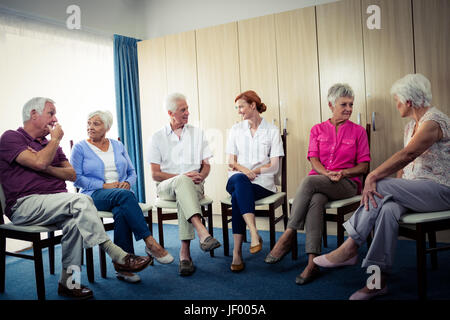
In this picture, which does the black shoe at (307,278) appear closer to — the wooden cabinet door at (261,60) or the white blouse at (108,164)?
the white blouse at (108,164)

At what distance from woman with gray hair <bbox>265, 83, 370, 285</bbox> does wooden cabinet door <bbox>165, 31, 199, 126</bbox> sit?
A: 1523 mm

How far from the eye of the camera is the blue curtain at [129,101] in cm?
426

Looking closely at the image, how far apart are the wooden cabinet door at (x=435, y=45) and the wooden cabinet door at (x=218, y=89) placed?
5.18 feet

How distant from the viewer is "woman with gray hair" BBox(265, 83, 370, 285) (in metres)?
2.33

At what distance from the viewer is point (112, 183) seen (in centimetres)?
266

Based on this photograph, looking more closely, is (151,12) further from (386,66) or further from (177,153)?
(386,66)

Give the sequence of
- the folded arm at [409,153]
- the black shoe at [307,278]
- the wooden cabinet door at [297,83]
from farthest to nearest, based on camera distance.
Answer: the wooden cabinet door at [297,83] < the black shoe at [307,278] < the folded arm at [409,153]

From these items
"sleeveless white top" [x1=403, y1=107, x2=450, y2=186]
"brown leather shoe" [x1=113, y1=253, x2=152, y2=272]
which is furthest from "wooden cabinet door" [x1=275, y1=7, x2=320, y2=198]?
"brown leather shoe" [x1=113, y1=253, x2=152, y2=272]

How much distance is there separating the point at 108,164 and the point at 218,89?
4.89 feet

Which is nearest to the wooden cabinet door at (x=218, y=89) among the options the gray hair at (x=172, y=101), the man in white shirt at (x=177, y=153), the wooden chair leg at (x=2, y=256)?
the man in white shirt at (x=177, y=153)

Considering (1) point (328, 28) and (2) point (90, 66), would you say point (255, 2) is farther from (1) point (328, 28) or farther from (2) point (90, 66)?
(2) point (90, 66)

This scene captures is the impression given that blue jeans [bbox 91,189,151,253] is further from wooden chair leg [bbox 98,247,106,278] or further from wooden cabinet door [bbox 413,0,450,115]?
wooden cabinet door [bbox 413,0,450,115]

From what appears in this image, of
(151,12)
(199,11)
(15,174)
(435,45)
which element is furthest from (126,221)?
(151,12)
